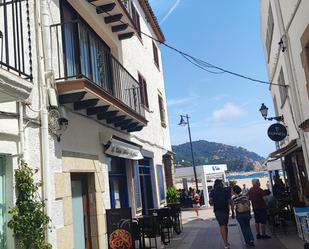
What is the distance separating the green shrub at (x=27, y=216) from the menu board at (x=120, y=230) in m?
2.85

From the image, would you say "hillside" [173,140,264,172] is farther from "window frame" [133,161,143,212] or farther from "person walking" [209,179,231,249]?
"person walking" [209,179,231,249]

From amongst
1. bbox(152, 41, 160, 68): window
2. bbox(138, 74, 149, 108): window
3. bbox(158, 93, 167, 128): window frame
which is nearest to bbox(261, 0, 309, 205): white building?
bbox(138, 74, 149, 108): window

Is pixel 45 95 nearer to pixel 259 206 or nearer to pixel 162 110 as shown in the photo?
pixel 259 206

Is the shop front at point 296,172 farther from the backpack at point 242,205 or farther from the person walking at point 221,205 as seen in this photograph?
the person walking at point 221,205

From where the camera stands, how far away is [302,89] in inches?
409

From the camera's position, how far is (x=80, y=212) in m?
8.16

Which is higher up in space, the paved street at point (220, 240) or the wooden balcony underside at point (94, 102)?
the wooden balcony underside at point (94, 102)

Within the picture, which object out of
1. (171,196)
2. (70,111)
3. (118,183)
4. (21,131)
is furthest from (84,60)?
(171,196)

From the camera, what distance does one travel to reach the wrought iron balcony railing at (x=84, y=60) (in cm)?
743

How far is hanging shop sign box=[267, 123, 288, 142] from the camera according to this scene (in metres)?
13.0

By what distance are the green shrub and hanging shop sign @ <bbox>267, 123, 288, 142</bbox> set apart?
9.23 m

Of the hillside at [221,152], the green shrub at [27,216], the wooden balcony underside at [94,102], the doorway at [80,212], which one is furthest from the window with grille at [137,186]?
the hillside at [221,152]

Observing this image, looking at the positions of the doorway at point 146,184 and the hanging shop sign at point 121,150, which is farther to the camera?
the doorway at point 146,184

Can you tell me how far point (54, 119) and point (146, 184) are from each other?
8613 millimetres
